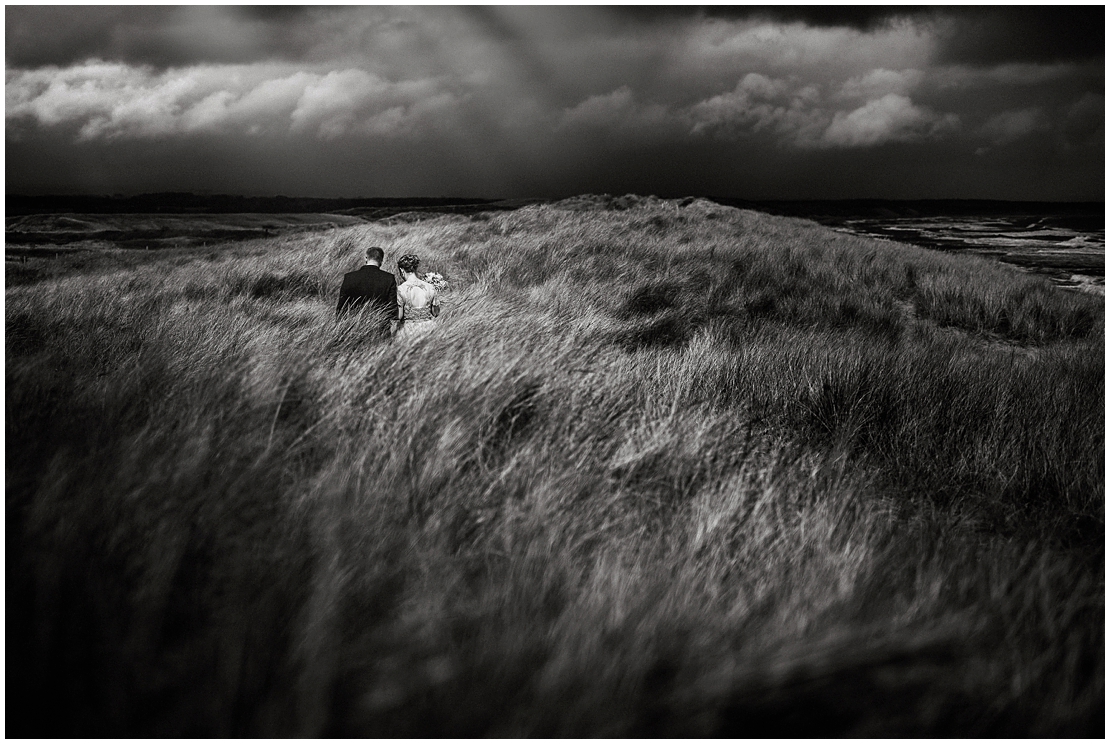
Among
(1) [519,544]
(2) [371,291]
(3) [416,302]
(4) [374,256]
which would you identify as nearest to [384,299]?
(2) [371,291]

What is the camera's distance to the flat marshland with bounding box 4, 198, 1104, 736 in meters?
1.14

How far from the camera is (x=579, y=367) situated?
3.13m

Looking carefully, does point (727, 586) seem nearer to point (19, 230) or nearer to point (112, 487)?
point (112, 487)

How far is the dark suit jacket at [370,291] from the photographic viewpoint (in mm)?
4695

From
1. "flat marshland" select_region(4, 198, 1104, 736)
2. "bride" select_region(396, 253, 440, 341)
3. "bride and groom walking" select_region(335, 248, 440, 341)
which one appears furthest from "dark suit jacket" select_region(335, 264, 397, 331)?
"flat marshland" select_region(4, 198, 1104, 736)

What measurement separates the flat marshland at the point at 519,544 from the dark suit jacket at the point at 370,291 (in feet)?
3.40

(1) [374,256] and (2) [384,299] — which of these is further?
(1) [374,256]

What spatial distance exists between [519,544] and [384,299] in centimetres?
359

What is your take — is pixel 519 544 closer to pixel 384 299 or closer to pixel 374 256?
pixel 384 299

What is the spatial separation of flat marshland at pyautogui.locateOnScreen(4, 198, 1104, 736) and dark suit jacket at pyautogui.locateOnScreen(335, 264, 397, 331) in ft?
3.40

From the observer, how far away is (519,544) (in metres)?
1.66

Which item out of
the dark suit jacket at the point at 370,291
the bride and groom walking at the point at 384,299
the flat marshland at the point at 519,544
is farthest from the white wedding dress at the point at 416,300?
the flat marshland at the point at 519,544

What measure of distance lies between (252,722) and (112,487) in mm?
838

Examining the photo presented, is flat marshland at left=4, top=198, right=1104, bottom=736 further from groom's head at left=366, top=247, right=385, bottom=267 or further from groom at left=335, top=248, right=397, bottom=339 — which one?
groom's head at left=366, top=247, right=385, bottom=267
